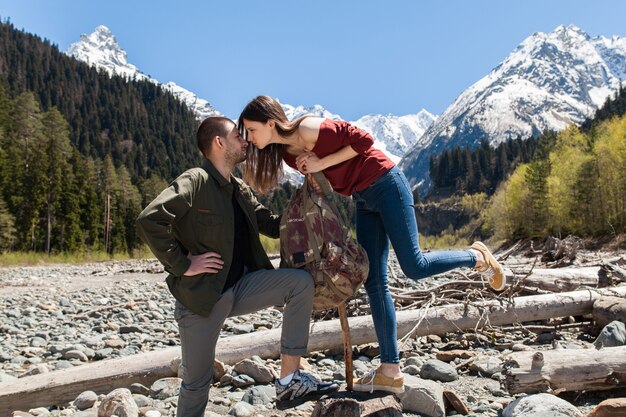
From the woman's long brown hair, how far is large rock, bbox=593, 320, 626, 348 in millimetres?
4022

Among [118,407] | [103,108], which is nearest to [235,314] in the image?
[118,407]

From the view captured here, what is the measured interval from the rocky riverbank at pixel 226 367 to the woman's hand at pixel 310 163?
1901 millimetres

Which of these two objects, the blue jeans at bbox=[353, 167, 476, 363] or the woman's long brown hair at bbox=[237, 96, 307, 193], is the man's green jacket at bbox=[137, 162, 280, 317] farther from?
the blue jeans at bbox=[353, 167, 476, 363]

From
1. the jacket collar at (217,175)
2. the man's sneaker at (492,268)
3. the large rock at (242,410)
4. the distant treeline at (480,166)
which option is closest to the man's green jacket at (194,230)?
the jacket collar at (217,175)

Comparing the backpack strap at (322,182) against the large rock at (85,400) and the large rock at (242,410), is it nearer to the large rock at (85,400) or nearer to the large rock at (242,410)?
the large rock at (242,410)

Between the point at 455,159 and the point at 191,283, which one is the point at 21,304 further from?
the point at 455,159

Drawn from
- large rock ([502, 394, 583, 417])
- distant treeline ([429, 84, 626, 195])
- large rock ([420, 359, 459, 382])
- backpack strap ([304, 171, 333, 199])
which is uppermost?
distant treeline ([429, 84, 626, 195])

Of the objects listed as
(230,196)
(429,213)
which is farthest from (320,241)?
(429,213)

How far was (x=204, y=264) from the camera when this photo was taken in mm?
2930

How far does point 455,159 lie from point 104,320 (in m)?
144

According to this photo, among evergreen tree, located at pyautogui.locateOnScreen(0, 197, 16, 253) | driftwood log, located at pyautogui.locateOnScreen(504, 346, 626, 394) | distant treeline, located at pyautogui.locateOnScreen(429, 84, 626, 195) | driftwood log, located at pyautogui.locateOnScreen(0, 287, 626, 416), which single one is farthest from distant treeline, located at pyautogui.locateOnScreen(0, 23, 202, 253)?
distant treeline, located at pyautogui.locateOnScreen(429, 84, 626, 195)

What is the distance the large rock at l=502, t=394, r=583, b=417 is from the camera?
10.6 ft

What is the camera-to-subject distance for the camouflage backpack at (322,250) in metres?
3.15

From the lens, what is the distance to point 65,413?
4.18m
